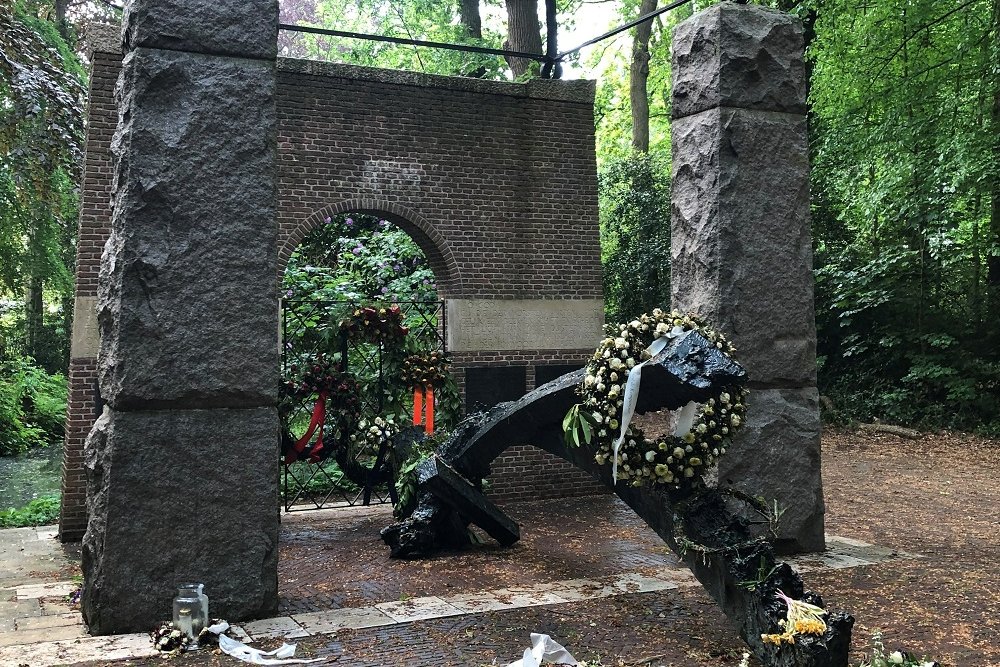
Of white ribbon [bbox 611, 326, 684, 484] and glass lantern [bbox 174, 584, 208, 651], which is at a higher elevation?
white ribbon [bbox 611, 326, 684, 484]

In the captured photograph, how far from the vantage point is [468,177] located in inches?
409

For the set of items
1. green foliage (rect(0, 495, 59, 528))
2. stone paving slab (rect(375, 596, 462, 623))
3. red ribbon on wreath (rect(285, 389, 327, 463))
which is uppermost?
red ribbon on wreath (rect(285, 389, 327, 463))

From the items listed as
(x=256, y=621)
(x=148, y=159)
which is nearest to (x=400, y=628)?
(x=256, y=621)

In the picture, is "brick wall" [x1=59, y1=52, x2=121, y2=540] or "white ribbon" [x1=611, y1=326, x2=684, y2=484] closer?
"white ribbon" [x1=611, y1=326, x2=684, y2=484]

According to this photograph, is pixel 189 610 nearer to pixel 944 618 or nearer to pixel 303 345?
pixel 944 618

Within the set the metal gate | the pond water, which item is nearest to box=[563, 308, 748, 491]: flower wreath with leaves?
the metal gate

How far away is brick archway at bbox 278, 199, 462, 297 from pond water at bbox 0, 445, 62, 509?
4.78m

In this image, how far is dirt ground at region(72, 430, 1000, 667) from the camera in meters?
4.95

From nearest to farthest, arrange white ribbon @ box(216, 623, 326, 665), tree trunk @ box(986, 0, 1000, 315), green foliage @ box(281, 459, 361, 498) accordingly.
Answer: white ribbon @ box(216, 623, 326, 665)
green foliage @ box(281, 459, 361, 498)
tree trunk @ box(986, 0, 1000, 315)

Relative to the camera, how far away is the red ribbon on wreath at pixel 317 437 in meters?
8.48

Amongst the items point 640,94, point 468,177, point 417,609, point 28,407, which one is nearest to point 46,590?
point 417,609

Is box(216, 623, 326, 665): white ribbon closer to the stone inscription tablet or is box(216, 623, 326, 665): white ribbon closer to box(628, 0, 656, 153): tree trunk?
the stone inscription tablet

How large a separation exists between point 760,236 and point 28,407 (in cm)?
1518

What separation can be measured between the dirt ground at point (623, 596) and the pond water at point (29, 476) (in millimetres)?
4971
